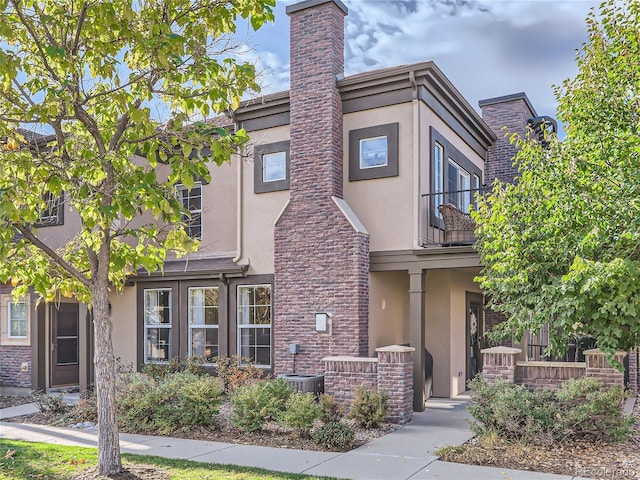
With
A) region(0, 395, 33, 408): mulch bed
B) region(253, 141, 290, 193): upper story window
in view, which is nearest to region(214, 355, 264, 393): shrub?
region(253, 141, 290, 193): upper story window

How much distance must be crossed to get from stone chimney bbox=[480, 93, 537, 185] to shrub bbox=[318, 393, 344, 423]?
9.52 m

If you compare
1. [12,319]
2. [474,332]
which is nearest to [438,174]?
[474,332]

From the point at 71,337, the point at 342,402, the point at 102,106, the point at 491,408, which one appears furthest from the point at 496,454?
the point at 71,337

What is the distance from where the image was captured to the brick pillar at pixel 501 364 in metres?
9.56

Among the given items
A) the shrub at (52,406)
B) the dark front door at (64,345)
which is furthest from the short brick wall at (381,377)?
the dark front door at (64,345)

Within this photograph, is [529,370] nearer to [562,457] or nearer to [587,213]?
[562,457]

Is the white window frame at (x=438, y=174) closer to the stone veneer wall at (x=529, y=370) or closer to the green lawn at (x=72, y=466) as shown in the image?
the stone veneer wall at (x=529, y=370)

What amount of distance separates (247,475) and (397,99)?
7.95 m

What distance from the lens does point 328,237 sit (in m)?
12.3

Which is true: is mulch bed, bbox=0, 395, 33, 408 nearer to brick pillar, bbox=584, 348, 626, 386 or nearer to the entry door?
the entry door

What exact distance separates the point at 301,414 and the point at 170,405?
2.50 meters

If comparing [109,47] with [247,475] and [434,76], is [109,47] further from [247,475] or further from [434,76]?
[434,76]

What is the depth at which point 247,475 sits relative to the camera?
23.2 feet

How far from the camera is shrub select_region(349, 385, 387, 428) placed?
975 centimetres
